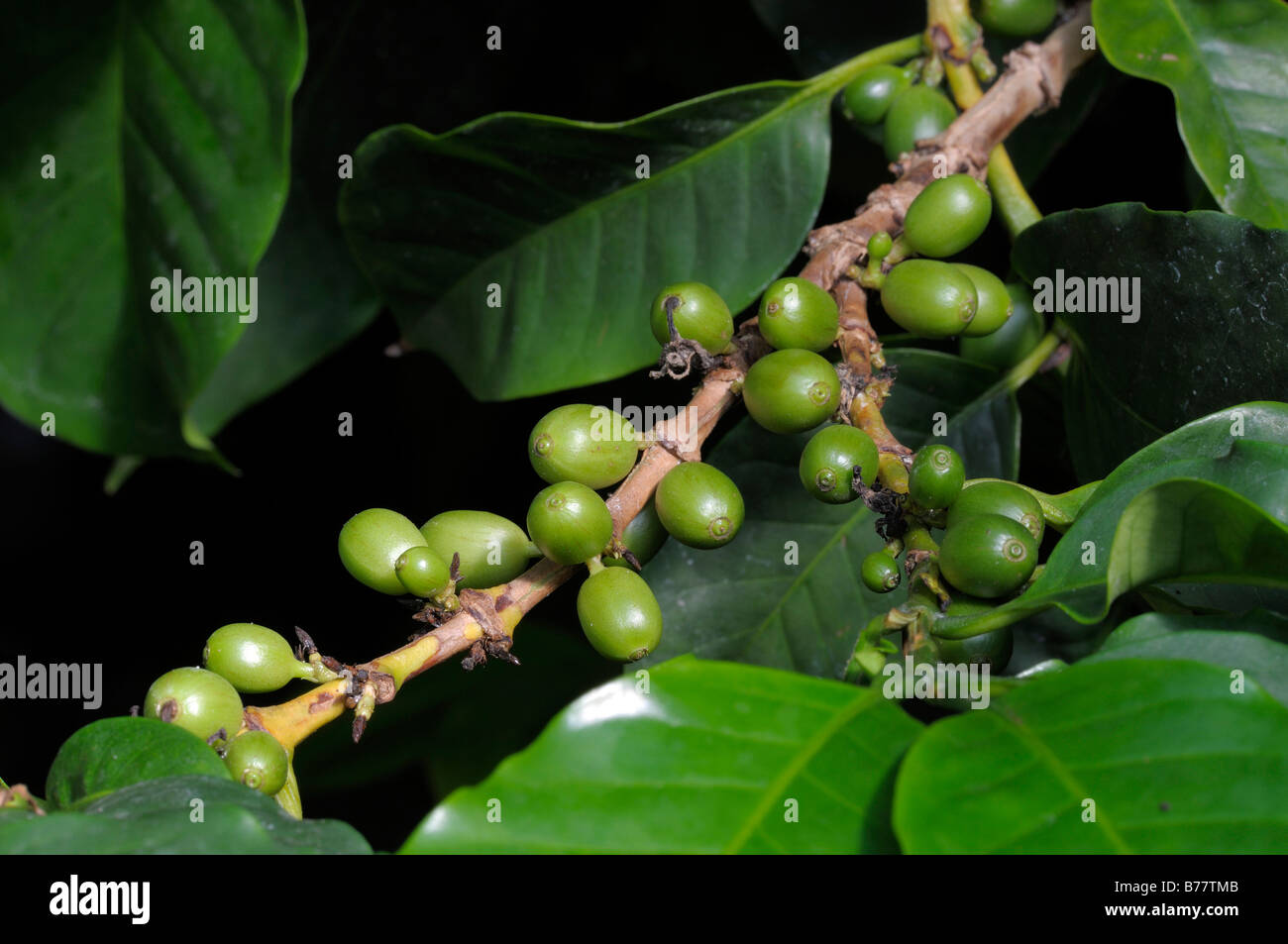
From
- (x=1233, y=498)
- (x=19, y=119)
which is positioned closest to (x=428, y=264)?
(x=19, y=119)

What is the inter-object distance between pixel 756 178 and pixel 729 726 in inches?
35.4

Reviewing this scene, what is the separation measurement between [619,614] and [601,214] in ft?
2.46

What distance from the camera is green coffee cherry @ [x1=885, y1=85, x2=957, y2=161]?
51.0 inches

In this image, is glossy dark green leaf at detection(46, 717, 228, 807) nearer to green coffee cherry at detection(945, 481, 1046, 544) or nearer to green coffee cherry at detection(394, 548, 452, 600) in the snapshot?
green coffee cherry at detection(394, 548, 452, 600)

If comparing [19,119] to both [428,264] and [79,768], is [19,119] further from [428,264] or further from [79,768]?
[79,768]

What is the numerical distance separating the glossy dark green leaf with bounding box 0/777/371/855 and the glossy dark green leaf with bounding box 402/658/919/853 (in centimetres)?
8

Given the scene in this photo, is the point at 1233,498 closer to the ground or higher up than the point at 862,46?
closer to the ground

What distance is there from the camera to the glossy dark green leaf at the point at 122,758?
0.76 meters

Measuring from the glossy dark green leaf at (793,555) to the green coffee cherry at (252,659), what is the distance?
0.58 metres

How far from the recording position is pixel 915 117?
1.30 meters

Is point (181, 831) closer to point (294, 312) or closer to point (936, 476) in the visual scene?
point (936, 476)

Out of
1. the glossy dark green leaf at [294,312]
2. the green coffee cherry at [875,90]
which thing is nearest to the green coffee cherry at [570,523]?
the green coffee cherry at [875,90]

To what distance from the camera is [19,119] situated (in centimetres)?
144

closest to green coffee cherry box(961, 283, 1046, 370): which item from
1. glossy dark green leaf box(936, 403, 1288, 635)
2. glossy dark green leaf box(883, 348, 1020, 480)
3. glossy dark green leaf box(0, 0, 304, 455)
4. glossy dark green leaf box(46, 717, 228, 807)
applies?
glossy dark green leaf box(883, 348, 1020, 480)
